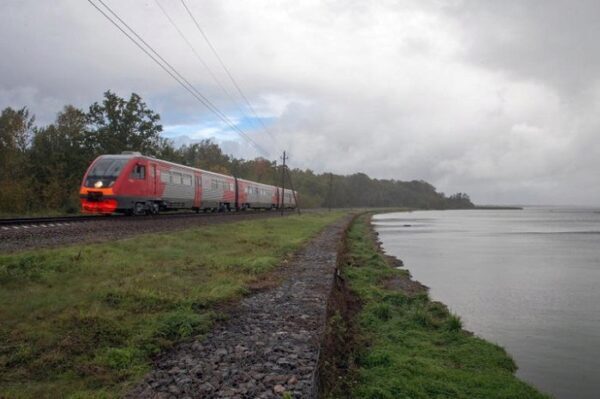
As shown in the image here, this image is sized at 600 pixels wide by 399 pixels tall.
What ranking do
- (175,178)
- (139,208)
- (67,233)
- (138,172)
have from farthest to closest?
(175,178)
(139,208)
(138,172)
(67,233)

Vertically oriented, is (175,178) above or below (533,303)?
above

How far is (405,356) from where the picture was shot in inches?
330

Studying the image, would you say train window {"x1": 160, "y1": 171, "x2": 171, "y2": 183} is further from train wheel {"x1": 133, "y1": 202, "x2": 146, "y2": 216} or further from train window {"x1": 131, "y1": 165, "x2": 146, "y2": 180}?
train window {"x1": 131, "y1": 165, "x2": 146, "y2": 180}

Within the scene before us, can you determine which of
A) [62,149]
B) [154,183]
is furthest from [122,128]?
[154,183]

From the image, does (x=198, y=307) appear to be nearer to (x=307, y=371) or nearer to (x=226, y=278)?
(x=226, y=278)

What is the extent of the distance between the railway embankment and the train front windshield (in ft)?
42.7

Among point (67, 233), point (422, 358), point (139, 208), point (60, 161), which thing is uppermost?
point (60, 161)

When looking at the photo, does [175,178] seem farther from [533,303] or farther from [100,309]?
[100,309]

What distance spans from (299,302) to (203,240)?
9679 mm

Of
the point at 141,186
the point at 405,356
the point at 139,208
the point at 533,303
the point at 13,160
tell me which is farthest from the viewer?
the point at 13,160

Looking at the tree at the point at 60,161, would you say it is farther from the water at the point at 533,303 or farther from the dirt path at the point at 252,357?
the dirt path at the point at 252,357

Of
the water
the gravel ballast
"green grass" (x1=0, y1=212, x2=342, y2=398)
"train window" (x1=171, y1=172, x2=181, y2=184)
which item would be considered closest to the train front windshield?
the gravel ballast

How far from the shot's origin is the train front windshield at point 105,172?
70.2 ft

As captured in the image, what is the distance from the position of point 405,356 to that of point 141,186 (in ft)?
58.2
